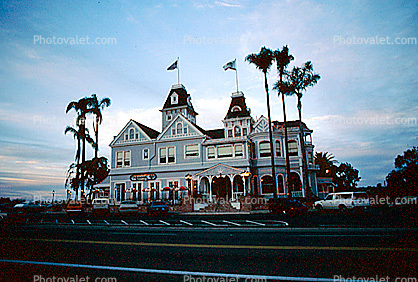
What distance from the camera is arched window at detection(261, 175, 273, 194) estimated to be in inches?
1460

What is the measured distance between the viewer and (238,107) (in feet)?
138

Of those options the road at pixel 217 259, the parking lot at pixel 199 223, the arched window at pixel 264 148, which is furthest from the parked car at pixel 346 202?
the road at pixel 217 259

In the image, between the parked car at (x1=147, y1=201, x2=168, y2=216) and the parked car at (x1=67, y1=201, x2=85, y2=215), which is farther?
the parked car at (x1=67, y1=201, x2=85, y2=215)

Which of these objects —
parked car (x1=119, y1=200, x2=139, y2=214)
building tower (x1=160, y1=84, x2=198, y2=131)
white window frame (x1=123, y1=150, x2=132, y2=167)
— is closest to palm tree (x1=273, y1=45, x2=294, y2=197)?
parked car (x1=119, y1=200, x2=139, y2=214)

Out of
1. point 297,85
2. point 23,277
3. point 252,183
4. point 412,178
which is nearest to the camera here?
point 23,277

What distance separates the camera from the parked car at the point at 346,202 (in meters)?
23.4

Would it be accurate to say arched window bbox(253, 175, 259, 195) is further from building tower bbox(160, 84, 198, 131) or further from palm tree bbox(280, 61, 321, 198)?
building tower bbox(160, 84, 198, 131)

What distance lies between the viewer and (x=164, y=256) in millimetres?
7898

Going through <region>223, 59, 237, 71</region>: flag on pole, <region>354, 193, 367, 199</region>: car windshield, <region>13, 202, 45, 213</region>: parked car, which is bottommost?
<region>13, 202, 45, 213</region>: parked car

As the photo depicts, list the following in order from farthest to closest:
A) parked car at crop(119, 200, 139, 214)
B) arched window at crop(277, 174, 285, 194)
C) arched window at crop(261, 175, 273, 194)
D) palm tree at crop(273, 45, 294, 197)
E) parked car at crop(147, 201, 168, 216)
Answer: arched window at crop(261, 175, 273, 194) < arched window at crop(277, 174, 285, 194) < palm tree at crop(273, 45, 294, 197) < parked car at crop(119, 200, 139, 214) < parked car at crop(147, 201, 168, 216)

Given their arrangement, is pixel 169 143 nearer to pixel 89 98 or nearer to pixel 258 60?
pixel 89 98

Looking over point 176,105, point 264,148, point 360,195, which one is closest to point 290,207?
point 360,195

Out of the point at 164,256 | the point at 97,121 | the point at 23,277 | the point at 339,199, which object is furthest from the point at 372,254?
the point at 97,121

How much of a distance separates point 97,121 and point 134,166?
9.21 metres
